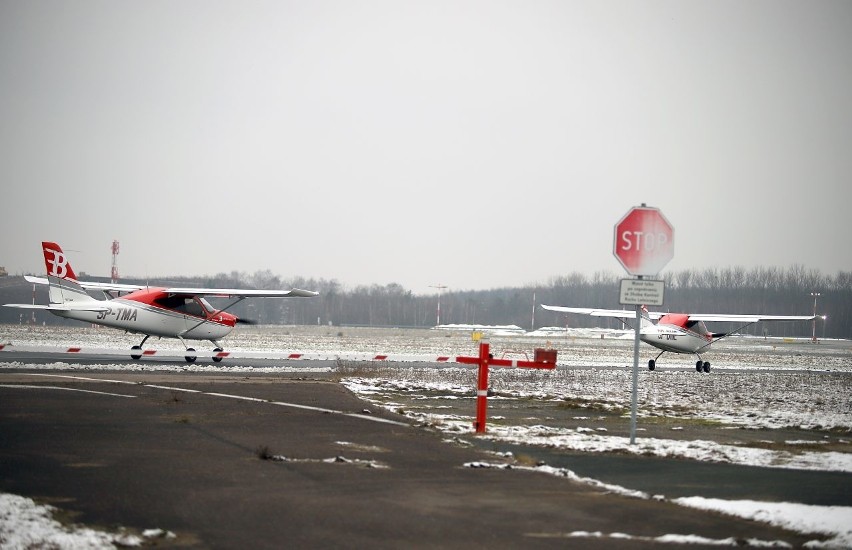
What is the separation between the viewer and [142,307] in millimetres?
33812

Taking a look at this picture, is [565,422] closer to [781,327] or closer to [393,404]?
[393,404]

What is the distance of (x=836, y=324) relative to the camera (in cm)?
15238

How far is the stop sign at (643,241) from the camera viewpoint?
13766mm

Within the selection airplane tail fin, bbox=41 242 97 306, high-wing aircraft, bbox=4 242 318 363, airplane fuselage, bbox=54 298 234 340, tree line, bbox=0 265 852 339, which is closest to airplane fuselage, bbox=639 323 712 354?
high-wing aircraft, bbox=4 242 318 363

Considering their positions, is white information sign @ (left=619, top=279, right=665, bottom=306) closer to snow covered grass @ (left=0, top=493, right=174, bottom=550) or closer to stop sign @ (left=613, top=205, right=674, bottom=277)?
stop sign @ (left=613, top=205, right=674, bottom=277)

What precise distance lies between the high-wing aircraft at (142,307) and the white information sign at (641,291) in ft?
61.5

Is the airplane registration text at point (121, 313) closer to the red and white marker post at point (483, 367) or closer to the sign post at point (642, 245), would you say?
the red and white marker post at point (483, 367)

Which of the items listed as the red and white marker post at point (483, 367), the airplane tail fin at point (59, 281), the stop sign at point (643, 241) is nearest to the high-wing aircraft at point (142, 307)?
the airplane tail fin at point (59, 281)

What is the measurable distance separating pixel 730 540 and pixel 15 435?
929cm

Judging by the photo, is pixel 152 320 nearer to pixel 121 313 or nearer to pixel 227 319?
pixel 121 313

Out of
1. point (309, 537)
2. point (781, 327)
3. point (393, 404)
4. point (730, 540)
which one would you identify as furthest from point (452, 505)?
point (781, 327)

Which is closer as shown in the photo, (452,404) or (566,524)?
(566,524)

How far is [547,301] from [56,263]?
149 metres

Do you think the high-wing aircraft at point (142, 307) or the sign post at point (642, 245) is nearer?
the sign post at point (642, 245)
